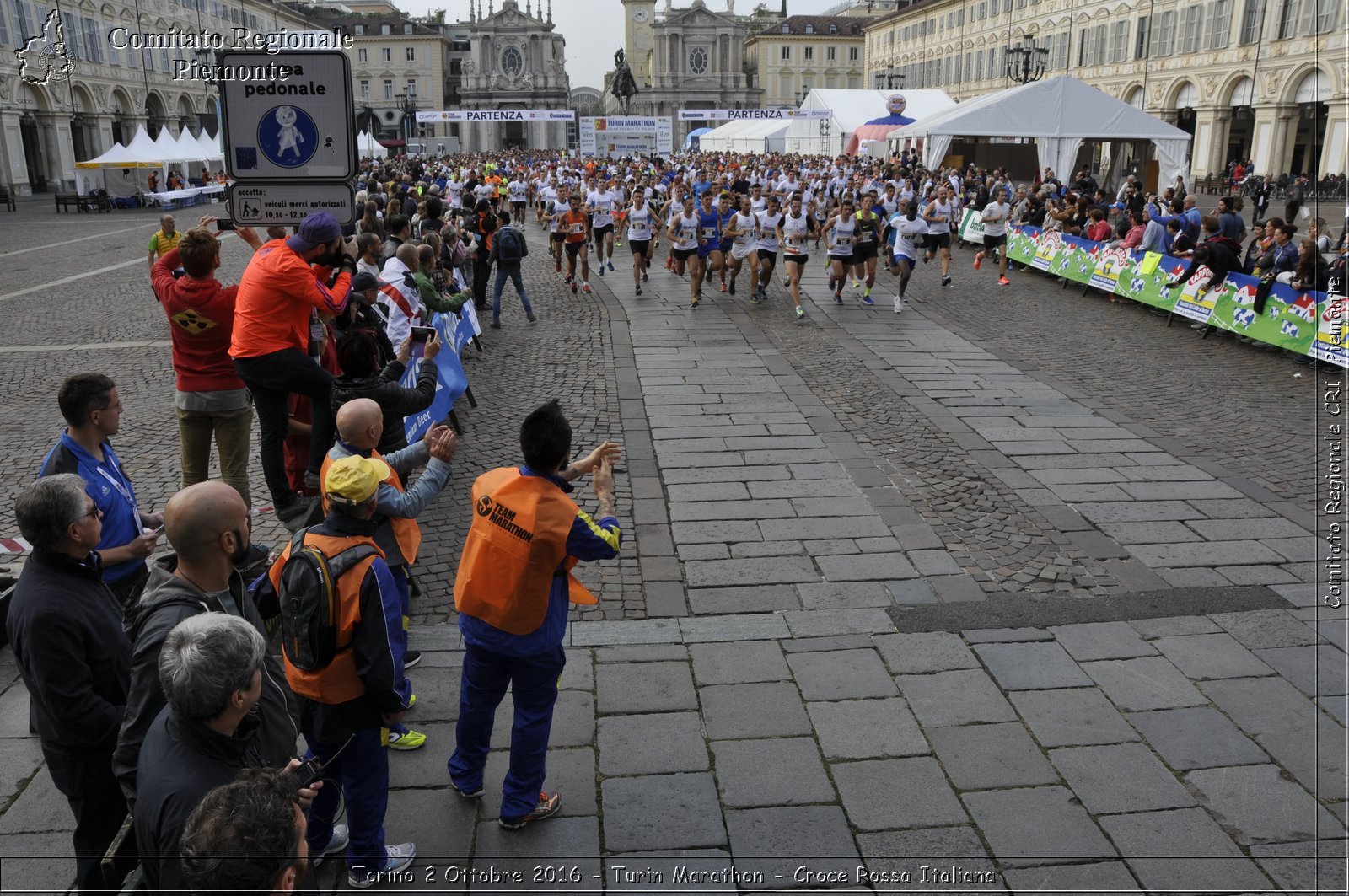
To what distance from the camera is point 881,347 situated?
11.5 meters

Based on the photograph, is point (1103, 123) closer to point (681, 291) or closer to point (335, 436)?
point (681, 291)

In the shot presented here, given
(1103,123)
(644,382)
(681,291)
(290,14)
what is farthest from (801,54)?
(644,382)

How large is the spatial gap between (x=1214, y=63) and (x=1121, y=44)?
6.89 meters

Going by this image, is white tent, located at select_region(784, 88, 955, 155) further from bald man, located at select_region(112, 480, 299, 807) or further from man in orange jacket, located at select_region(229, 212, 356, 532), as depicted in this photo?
bald man, located at select_region(112, 480, 299, 807)

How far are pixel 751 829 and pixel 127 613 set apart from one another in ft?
7.49

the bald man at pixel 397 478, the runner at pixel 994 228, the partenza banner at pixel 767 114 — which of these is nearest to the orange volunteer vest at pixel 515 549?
the bald man at pixel 397 478

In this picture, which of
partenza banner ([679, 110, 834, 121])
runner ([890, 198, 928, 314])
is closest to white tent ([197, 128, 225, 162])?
partenza banner ([679, 110, 834, 121])

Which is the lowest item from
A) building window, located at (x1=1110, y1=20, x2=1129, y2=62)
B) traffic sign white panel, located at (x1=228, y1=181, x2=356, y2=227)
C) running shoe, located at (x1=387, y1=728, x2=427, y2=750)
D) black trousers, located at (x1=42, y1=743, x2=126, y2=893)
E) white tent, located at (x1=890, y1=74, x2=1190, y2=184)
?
running shoe, located at (x1=387, y1=728, x2=427, y2=750)

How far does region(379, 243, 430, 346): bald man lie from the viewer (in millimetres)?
7988

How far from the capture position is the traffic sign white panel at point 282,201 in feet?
16.8

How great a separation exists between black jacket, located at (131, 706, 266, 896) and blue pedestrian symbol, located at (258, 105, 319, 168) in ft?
12.0

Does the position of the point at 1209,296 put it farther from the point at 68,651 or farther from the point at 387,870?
the point at 68,651

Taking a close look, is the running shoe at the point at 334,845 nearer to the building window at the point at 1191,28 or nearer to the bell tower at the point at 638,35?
the building window at the point at 1191,28

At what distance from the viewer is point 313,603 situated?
2883 mm
